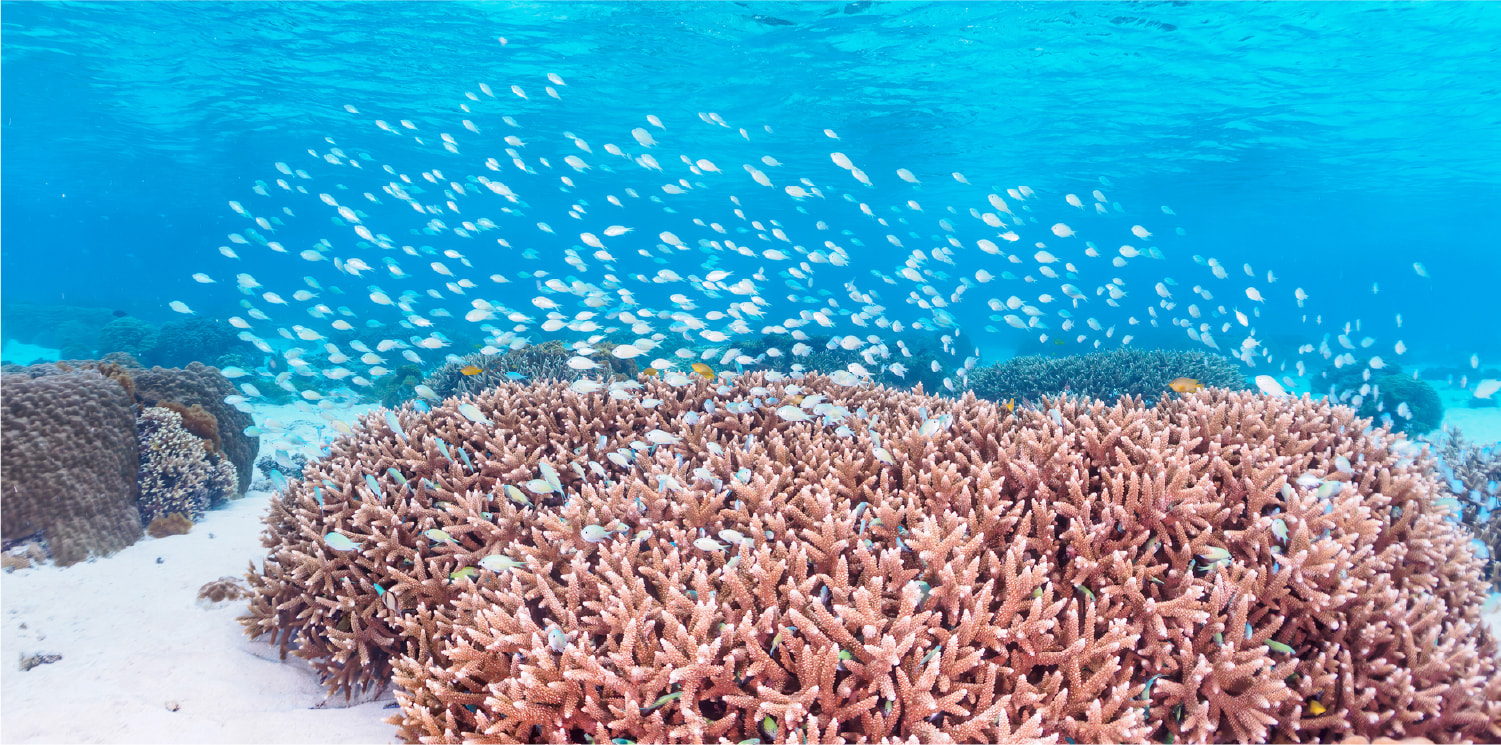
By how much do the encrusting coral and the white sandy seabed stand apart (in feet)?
0.97

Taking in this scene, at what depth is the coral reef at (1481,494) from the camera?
627cm

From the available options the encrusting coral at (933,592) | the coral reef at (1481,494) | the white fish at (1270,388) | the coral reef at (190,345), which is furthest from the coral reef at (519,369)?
the coral reef at (190,345)

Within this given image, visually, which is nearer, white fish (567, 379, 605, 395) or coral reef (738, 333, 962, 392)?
white fish (567, 379, 605, 395)

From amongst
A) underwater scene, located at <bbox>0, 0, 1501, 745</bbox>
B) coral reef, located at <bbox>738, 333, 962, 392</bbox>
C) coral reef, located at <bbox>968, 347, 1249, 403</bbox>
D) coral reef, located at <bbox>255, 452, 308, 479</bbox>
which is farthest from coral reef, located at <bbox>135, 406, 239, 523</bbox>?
coral reef, located at <bbox>968, 347, 1249, 403</bbox>

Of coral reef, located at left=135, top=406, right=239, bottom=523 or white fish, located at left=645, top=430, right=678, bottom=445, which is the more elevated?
white fish, located at left=645, top=430, right=678, bottom=445

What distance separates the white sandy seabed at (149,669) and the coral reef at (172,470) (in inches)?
42.5

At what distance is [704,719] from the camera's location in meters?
2.61

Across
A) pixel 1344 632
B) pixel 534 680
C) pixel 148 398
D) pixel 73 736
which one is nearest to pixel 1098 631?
pixel 1344 632

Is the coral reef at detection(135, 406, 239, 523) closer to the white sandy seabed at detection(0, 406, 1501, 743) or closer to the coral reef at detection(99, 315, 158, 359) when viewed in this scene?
the white sandy seabed at detection(0, 406, 1501, 743)

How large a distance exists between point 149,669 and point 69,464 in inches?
159

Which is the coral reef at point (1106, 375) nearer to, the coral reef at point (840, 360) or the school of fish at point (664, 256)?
the school of fish at point (664, 256)

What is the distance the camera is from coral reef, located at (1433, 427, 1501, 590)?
6273 millimetres

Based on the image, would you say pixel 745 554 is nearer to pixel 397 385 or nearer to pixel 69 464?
pixel 69 464

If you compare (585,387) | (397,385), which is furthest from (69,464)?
(397,385)
